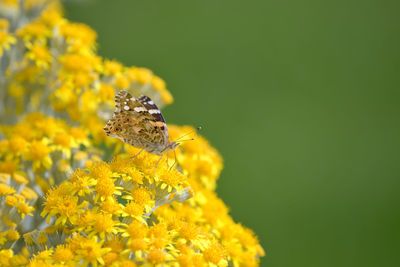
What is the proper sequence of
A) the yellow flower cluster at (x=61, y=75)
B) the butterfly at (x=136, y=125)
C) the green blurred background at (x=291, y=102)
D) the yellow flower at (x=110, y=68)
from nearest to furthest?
the butterfly at (x=136, y=125)
the yellow flower cluster at (x=61, y=75)
the yellow flower at (x=110, y=68)
the green blurred background at (x=291, y=102)

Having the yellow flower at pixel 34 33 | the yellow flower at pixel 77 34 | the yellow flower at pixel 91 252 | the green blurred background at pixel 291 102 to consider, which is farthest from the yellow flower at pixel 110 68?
the green blurred background at pixel 291 102

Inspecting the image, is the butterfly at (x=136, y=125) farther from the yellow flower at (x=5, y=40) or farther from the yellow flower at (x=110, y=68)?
the yellow flower at (x=5, y=40)

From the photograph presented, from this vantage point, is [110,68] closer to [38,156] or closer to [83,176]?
[38,156]

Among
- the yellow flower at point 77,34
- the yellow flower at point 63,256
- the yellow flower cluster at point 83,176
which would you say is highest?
the yellow flower at point 77,34

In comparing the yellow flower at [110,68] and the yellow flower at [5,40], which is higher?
the yellow flower at [110,68]

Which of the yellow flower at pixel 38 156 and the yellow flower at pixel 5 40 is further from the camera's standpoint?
the yellow flower at pixel 5 40

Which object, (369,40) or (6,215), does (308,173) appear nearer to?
(369,40)
